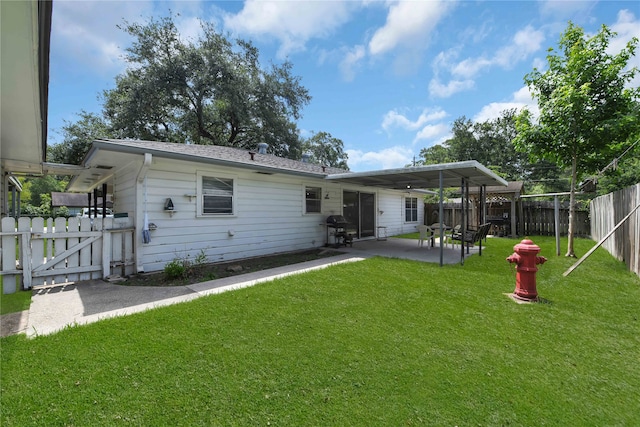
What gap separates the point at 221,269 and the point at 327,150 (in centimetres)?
3147

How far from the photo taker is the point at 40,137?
464cm

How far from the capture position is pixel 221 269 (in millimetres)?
6082

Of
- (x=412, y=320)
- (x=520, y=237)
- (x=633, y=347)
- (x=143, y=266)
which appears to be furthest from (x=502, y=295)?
(x=520, y=237)

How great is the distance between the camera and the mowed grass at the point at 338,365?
1860 millimetres

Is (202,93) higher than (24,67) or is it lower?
higher

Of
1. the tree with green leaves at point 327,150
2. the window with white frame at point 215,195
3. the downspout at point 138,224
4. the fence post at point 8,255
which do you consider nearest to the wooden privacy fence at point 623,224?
the window with white frame at point 215,195

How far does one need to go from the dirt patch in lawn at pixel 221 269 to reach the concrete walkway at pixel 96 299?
0.98 ft

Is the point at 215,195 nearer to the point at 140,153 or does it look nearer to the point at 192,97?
the point at 140,153

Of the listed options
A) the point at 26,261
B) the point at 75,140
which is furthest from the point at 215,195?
the point at 75,140

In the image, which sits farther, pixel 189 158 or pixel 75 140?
pixel 75 140

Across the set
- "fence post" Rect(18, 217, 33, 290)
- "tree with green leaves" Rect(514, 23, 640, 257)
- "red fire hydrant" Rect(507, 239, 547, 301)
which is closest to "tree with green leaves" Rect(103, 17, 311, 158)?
"fence post" Rect(18, 217, 33, 290)

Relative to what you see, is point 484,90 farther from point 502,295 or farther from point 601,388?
point 601,388

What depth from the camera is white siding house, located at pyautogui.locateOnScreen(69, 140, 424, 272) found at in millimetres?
5605

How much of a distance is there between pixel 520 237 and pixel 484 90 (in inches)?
322
